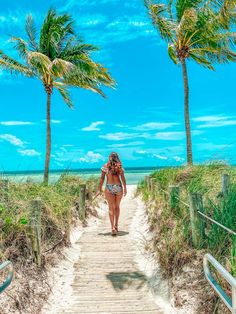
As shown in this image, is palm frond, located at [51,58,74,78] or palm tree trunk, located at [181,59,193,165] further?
palm tree trunk, located at [181,59,193,165]

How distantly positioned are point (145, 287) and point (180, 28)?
1554cm

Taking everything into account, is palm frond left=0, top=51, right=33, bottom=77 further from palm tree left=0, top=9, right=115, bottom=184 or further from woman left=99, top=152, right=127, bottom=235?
woman left=99, top=152, right=127, bottom=235

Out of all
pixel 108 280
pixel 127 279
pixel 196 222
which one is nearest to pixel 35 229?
pixel 108 280

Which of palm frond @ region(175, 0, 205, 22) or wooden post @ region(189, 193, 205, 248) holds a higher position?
palm frond @ region(175, 0, 205, 22)

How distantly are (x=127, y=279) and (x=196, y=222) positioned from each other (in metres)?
1.67

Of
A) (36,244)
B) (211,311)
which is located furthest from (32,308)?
(211,311)

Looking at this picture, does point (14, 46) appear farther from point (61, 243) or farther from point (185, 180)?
point (61, 243)

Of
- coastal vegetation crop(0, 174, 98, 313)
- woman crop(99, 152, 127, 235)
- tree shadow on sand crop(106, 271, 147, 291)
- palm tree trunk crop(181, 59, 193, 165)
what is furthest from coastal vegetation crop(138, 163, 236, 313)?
palm tree trunk crop(181, 59, 193, 165)

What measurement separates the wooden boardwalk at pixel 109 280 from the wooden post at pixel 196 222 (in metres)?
1.13

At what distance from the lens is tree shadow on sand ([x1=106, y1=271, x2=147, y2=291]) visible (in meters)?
6.92

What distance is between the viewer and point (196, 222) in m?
6.47

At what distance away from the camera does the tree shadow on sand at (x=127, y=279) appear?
692 centimetres

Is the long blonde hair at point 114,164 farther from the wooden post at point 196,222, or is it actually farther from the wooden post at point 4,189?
the wooden post at point 196,222

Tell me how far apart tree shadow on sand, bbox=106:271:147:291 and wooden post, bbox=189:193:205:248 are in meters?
1.24
